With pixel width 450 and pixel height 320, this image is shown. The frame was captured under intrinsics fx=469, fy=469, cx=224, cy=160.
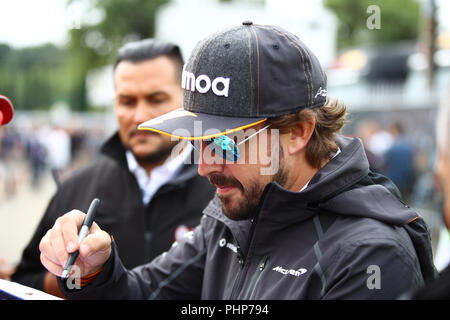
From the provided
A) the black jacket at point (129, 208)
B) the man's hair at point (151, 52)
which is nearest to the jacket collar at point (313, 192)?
the black jacket at point (129, 208)

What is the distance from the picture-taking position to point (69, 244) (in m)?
1.42

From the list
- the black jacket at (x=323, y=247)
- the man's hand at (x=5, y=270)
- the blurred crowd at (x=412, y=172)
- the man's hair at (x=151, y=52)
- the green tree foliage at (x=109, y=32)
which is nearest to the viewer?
the black jacket at (x=323, y=247)

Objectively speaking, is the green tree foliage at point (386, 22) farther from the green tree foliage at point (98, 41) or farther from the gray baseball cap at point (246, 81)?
the gray baseball cap at point (246, 81)

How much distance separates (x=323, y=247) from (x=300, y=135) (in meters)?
0.39

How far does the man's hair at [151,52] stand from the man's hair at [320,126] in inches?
45.2

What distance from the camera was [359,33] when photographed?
38688mm

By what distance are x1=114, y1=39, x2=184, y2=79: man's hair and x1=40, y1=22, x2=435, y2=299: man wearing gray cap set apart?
41.1 inches

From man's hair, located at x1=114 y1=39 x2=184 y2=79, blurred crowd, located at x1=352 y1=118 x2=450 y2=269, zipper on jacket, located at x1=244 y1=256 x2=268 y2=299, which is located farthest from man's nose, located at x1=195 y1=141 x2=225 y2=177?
blurred crowd, located at x1=352 y1=118 x2=450 y2=269

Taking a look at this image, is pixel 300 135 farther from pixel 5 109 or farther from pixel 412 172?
pixel 412 172

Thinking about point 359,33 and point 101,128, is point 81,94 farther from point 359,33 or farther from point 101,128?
point 359,33

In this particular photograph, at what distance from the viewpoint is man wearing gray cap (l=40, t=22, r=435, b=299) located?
134 centimetres

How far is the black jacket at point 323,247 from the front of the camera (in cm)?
126
